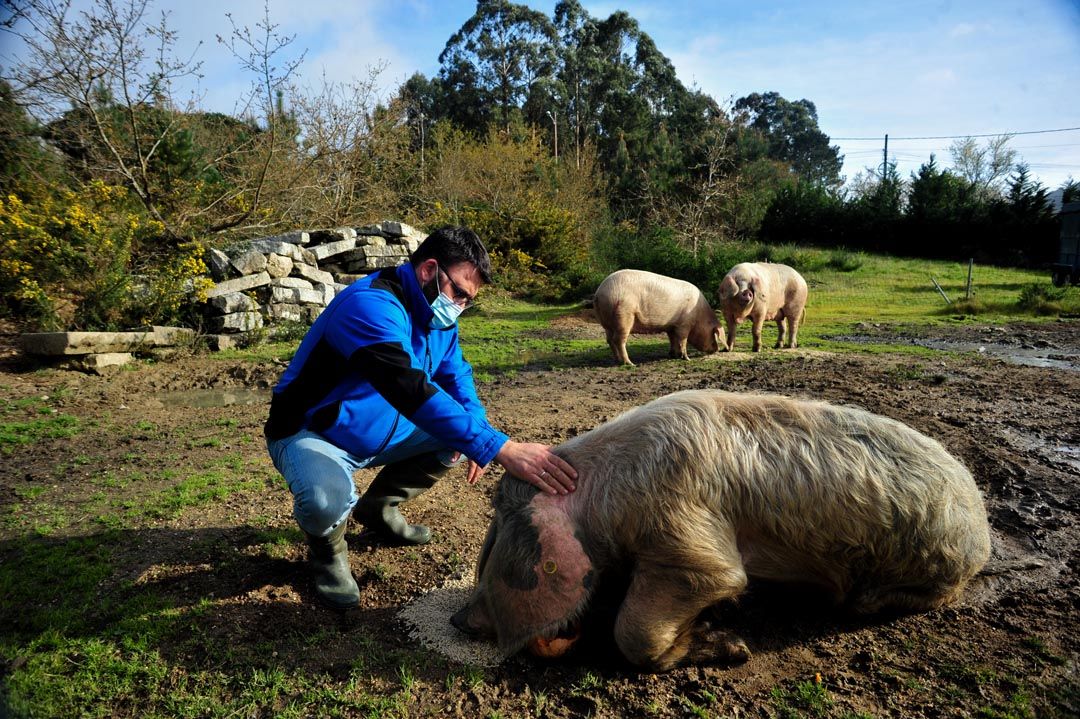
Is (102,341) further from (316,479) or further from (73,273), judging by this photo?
(316,479)

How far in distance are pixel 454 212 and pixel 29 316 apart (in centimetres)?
1345

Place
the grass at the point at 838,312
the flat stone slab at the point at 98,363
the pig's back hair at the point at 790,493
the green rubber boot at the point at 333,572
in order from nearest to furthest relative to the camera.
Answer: the pig's back hair at the point at 790,493, the green rubber boot at the point at 333,572, the flat stone slab at the point at 98,363, the grass at the point at 838,312

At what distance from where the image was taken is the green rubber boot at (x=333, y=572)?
3.47 meters

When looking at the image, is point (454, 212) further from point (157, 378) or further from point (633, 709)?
point (633, 709)

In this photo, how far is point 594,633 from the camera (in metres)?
3.20

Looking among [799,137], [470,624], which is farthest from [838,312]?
[799,137]

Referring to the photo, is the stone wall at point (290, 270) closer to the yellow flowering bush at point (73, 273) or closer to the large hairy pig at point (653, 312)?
the yellow flowering bush at point (73, 273)

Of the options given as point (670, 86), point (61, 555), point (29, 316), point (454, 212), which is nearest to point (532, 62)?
point (670, 86)

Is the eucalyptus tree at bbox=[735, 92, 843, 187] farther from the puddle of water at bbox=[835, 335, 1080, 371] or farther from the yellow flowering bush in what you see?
the yellow flowering bush

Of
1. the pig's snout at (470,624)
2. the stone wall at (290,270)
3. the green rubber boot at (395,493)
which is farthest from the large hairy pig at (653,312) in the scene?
the pig's snout at (470,624)

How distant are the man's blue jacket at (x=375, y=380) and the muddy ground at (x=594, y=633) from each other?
0.95 meters

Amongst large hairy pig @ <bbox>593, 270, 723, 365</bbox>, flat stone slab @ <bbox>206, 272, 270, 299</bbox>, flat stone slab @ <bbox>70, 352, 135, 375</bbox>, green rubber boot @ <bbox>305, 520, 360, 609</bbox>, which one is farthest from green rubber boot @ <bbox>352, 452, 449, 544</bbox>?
flat stone slab @ <bbox>206, 272, 270, 299</bbox>

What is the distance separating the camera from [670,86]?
4556 cm

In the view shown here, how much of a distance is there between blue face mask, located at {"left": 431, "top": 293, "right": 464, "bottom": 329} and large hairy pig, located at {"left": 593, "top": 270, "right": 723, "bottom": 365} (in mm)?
7352
